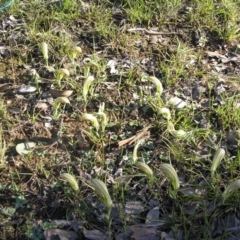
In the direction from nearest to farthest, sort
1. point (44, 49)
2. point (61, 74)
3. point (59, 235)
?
point (59, 235)
point (61, 74)
point (44, 49)

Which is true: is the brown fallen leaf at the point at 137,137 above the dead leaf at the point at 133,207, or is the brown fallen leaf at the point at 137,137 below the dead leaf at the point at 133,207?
above

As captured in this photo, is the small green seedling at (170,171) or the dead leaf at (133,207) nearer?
the small green seedling at (170,171)

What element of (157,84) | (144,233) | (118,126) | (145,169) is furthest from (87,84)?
(144,233)

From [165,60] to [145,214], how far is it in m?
1.14

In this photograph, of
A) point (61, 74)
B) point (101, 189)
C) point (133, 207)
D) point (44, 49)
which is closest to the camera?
point (101, 189)

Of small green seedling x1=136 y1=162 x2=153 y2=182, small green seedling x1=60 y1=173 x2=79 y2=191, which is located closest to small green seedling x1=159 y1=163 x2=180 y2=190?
small green seedling x1=136 y1=162 x2=153 y2=182

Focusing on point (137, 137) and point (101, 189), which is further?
point (137, 137)

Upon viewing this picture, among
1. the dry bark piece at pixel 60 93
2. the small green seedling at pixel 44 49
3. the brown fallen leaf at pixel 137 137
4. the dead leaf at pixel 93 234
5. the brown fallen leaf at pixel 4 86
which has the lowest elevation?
the dead leaf at pixel 93 234

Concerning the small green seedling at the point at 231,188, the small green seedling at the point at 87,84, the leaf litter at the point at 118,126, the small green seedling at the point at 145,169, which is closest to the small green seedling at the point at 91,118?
the leaf litter at the point at 118,126

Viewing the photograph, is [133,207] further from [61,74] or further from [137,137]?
[61,74]

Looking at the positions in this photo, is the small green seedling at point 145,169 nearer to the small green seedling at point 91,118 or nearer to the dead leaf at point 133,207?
the dead leaf at point 133,207

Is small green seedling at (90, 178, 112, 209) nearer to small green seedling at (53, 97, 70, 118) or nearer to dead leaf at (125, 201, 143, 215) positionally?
dead leaf at (125, 201, 143, 215)

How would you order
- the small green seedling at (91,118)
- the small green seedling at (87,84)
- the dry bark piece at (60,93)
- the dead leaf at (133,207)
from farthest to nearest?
the dry bark piece at (60,93)
the small green seedling at (87,84)
the small green seedling at (91,118)
the dead leaf at (133,207)

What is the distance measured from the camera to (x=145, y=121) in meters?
2.72
